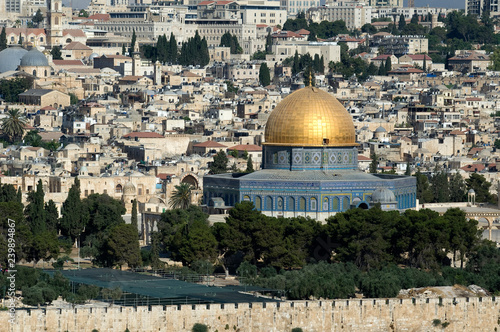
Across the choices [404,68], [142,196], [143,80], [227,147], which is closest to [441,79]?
[404,68]

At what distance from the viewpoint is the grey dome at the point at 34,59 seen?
119750mm

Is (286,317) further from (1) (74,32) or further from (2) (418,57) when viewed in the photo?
(1) (74,32)

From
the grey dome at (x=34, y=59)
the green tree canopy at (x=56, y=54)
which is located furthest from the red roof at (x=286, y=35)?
the grey dome at (x=34, y=59)

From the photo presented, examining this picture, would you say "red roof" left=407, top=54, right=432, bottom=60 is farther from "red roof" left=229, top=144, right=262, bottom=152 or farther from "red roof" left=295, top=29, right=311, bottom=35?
"red roof" left=229, top=144, right=262, bottom=152

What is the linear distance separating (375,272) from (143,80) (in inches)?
2750

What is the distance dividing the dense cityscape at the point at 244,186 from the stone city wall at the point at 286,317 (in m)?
0.05

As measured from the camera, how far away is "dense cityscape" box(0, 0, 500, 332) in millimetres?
44312

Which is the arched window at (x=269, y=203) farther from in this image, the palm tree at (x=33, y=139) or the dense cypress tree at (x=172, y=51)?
the dense cypress tree at (x=172, y=51)

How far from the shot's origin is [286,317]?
4294cm

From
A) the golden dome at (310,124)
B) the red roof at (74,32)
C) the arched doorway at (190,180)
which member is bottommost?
the arched doorway at (190,180)

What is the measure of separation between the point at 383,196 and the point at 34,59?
222 feet

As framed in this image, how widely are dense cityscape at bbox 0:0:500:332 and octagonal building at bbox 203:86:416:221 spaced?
57 millimetres

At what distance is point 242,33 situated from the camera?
153 m

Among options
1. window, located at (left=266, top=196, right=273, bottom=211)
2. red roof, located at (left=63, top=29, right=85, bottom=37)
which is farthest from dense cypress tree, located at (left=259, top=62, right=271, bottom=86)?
window, located at (left=266, top=196, right=273, bottom=211)
